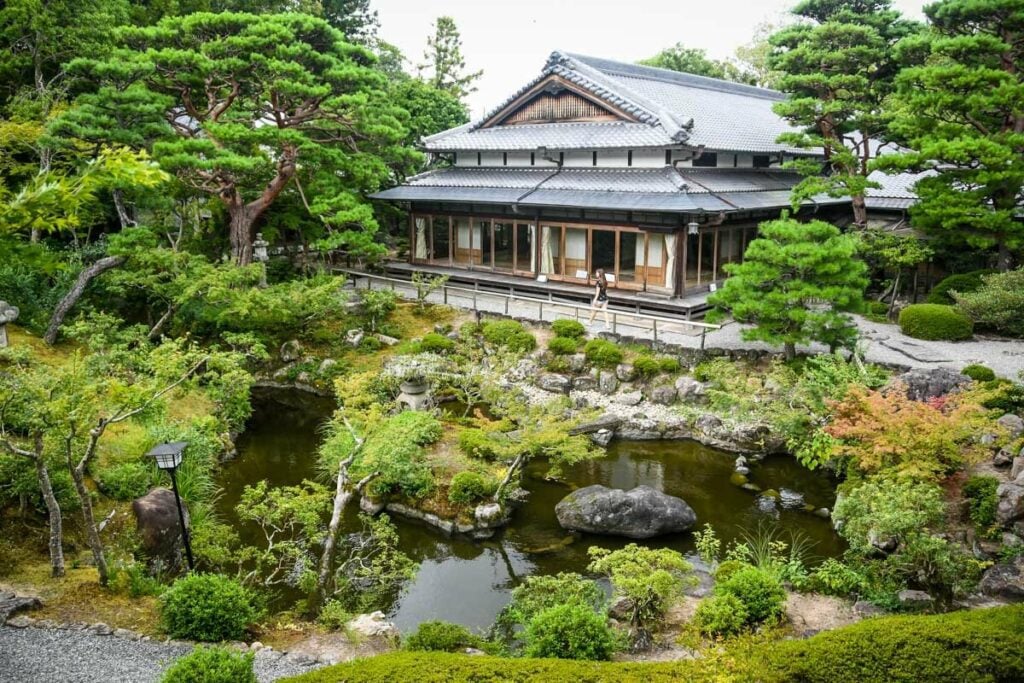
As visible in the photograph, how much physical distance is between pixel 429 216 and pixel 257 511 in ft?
63.5

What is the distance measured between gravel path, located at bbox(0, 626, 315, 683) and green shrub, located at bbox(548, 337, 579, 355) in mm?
12404

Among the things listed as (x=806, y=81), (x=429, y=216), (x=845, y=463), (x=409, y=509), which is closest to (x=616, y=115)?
(x=806, y=81)

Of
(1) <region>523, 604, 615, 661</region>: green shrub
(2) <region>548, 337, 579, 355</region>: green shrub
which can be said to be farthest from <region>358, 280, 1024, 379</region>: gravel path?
(1) <region>523, 604, 615, 661</region>: green shrub

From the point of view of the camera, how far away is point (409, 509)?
47.0 ft

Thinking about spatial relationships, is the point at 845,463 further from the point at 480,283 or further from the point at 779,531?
the point at 480,283

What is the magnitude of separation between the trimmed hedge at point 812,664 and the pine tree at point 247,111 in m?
17.2

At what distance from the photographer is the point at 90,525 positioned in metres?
9.55

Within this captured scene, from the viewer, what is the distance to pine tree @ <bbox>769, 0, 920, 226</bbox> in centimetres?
2262

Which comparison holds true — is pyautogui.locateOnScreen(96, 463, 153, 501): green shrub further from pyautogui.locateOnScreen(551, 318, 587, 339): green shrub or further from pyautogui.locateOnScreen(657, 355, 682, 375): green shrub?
pyautogui.locateOnScreen(657, 355, 682, 375): green shrub

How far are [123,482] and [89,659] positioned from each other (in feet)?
16.3

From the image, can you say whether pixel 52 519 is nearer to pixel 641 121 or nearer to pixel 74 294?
pixel 74 294

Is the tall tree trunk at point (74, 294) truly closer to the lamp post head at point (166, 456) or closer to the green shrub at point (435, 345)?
the green shrub at point (435, 345)

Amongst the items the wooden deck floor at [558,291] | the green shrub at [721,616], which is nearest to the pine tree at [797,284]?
the wooden deck floor at [558,291]

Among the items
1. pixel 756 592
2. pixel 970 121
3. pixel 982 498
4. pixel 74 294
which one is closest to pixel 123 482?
pixel 74 294
